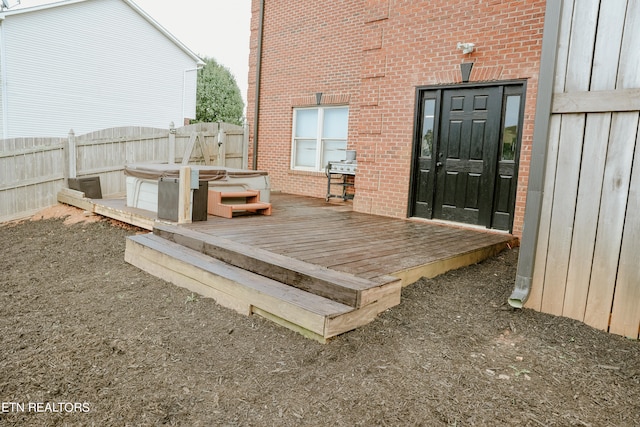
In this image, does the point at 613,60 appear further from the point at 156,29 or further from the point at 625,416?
the point at 156,29

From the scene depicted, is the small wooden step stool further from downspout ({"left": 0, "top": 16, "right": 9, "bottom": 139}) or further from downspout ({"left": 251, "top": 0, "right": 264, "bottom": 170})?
downspout ({"left": 0, "top": 16, "right": 9, "bottom": 139})

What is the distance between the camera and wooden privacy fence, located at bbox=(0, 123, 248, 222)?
7758 millimetres

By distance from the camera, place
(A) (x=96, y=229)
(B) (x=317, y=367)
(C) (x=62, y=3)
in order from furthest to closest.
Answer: (C) (x=62, y=3) → (A) (x=96, y=229) → (B) (x=317, y=367)

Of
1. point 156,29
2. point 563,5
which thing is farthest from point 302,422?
point 156,29

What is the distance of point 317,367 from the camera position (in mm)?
2631

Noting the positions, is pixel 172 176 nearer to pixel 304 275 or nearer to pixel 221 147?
pixel 304 275

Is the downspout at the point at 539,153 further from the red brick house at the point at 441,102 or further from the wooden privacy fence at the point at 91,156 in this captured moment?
the wooden privacy fence at the point at 91,156

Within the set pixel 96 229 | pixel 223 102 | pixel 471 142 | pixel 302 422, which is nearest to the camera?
pixel 302 422

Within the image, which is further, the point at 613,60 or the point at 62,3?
the point at 62,3

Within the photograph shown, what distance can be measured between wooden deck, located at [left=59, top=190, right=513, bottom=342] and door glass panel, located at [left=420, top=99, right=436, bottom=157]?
3.79ft

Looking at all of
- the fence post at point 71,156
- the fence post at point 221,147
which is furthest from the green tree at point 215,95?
the fence post at point 71,156

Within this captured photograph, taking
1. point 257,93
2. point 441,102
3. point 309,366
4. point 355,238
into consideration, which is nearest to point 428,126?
point 441,102

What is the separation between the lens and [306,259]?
3.76m

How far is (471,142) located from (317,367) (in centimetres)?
450
